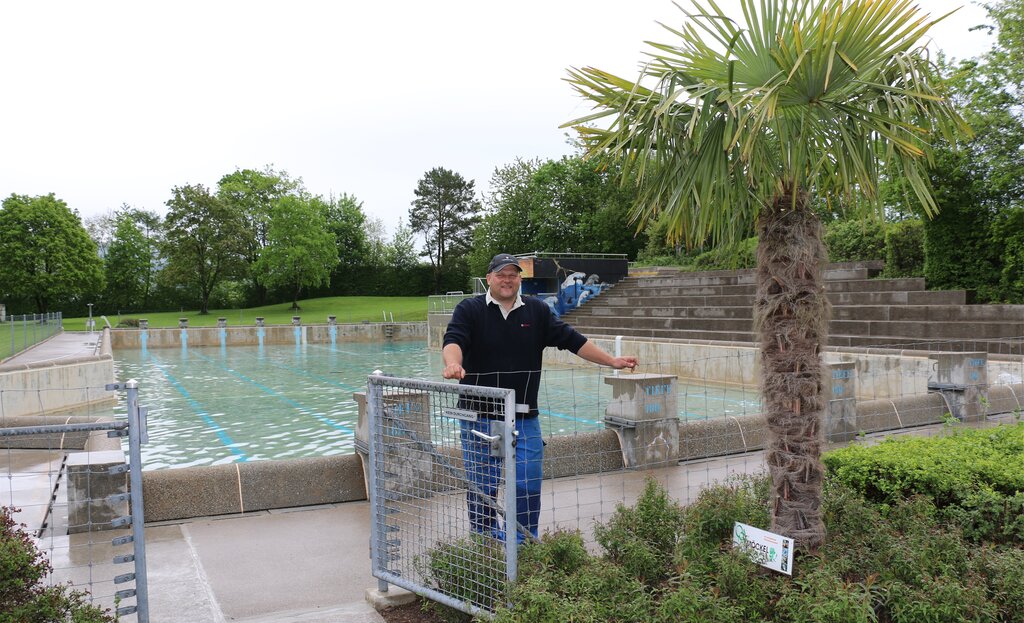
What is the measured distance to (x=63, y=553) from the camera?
5176 mm

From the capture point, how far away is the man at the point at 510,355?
427 centimetres

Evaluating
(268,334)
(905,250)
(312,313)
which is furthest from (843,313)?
(312,313)

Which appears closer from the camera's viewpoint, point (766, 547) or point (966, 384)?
point (766, 547)

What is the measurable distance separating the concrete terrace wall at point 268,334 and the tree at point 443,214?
2869 centimetres

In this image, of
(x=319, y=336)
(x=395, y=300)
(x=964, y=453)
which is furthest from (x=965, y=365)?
(x=395, y=300)

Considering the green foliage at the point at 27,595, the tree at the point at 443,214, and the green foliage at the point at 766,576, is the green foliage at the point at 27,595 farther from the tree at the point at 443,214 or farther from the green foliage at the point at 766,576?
the tree at the point at 443,214

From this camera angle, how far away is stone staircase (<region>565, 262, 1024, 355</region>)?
16125 mm

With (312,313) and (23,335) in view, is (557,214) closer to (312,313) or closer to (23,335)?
(312,313)

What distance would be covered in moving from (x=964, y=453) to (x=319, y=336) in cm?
4484

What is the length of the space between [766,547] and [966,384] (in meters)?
7.73

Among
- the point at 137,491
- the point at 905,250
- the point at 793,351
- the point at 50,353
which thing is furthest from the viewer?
the point at 50,353

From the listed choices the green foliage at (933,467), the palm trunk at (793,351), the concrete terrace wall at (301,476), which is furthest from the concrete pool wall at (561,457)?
the green foliage at (933,467)

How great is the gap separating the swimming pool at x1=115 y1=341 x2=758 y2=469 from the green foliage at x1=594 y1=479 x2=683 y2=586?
381 cm

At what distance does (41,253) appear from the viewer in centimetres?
5725
